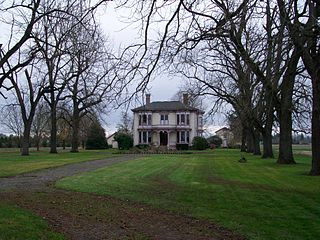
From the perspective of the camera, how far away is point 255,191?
15.4 meters

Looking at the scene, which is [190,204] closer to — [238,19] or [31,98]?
[238,19]

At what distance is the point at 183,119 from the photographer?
257 ft

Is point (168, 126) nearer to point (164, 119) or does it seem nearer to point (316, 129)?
point (164, 119)

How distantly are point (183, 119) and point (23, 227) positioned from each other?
6984cm

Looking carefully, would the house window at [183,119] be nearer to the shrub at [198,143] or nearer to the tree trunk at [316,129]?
the shrub at [198,143]

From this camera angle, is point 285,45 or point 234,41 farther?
point 234,41

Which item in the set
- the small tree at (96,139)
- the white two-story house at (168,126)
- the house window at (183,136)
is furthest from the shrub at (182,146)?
the small tree at (96,139)

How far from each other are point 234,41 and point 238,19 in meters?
7.12

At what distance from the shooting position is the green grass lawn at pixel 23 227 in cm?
796

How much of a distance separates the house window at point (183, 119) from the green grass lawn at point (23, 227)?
67123 mm

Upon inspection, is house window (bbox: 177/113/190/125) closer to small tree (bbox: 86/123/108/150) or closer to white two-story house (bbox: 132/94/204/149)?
white two-story house (bbox: 132/94/204/149)

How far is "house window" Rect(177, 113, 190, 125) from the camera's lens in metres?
77.6

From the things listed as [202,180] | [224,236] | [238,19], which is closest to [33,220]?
[224,236]

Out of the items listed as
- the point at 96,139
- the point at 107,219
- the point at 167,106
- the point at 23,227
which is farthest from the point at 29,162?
the point at 96,139
